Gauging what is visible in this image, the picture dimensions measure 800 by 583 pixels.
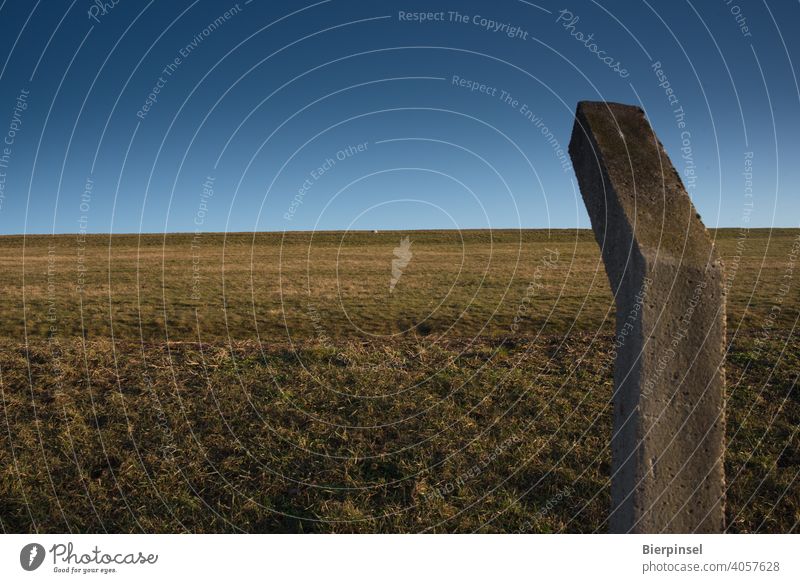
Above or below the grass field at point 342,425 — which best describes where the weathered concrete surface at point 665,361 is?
above

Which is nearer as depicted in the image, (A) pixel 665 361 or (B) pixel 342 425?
(A) pixel 665 361

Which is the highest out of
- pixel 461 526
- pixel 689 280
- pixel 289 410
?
pixel 689 280

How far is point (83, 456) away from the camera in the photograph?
616 centimetres

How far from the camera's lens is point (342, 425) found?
23.0ft

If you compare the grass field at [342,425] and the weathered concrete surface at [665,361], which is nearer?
the weathered concrete surface at [665,361]

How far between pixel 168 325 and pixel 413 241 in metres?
40.8

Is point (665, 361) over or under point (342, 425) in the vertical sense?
over

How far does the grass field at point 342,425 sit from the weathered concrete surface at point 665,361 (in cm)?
231

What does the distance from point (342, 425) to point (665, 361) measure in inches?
194

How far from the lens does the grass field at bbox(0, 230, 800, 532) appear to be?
17.3ft

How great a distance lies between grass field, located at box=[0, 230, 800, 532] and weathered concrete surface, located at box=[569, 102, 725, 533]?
90.9 inches

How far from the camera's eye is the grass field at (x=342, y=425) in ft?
17.3

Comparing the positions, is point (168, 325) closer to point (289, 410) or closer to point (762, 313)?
point (289, 410)

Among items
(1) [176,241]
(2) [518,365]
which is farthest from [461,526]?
(1) [176,241]
